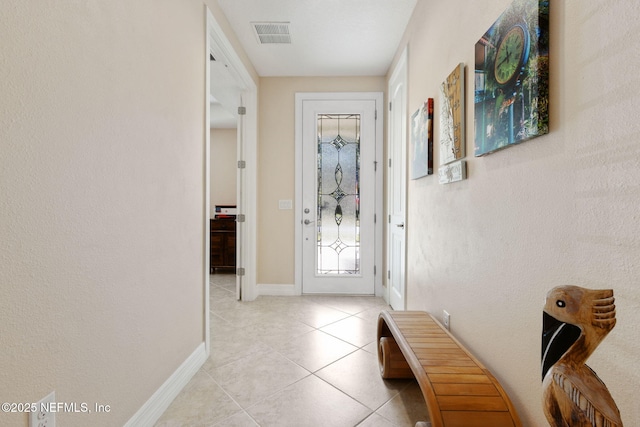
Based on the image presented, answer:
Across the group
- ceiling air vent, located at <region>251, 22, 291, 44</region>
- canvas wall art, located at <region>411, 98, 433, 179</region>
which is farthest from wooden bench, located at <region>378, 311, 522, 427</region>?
ceiling air vent, located at <region>251, 22, 291, 44</region>

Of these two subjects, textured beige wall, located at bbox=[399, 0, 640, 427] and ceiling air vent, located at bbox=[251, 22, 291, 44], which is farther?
ceiling air vent, located at bbox=[251, 22, 291, 44]

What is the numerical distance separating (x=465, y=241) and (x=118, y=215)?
1603 mm

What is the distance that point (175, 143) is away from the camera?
1.78 meters

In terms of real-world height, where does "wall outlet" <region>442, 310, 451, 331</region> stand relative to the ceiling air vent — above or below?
below

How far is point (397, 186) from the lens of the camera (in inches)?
125

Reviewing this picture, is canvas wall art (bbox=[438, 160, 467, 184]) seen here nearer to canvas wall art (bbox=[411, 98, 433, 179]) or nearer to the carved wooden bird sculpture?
canvas wall art (bbox=[411, 98, 433, 179])

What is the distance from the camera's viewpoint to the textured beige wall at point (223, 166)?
606 cm

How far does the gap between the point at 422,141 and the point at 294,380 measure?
5.92ft

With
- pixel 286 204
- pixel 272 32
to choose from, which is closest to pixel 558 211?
pixel 272 32

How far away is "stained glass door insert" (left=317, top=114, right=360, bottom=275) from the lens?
3801mm

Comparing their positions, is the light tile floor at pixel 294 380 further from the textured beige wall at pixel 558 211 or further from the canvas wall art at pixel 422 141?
the canvas wall art at pixel 422 141

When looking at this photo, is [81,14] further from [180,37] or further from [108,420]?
[108,420]

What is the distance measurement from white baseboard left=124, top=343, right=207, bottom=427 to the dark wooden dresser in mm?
3001

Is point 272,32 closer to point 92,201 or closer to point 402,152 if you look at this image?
point 402,152
